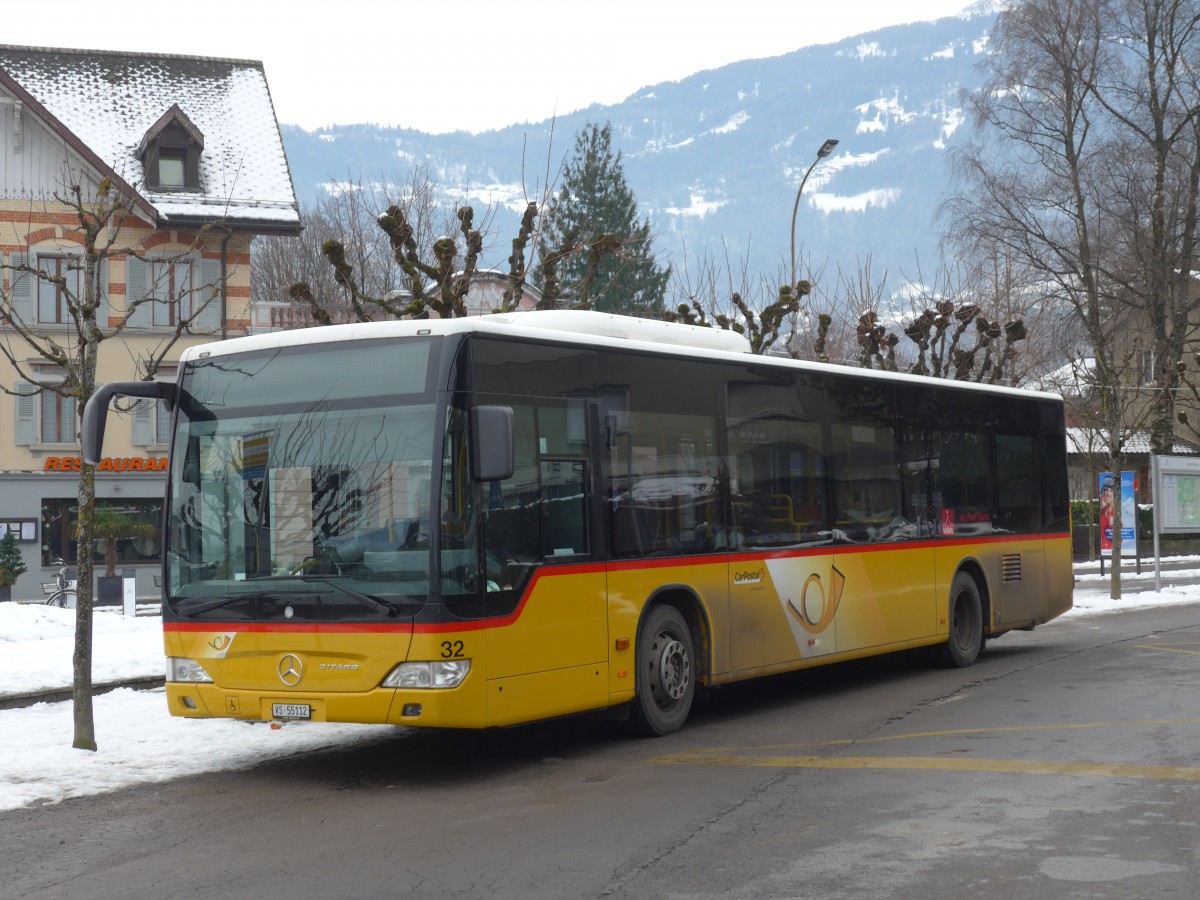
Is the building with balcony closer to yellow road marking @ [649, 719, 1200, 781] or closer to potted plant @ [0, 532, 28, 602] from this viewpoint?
potted plant @ [0, 532, 28, 602]

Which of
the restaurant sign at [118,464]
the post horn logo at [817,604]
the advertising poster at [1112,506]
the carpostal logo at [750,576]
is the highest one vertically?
the restaurant sign at [118,464]

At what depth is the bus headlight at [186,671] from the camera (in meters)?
10.2

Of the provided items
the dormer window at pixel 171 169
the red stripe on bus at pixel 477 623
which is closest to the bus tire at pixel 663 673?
the red stripe on bus at pixel 477 623

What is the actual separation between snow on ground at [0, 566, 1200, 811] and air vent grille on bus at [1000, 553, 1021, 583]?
24.5 ft

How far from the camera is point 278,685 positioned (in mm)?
9844

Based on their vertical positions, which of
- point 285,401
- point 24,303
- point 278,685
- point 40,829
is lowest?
point 40,829

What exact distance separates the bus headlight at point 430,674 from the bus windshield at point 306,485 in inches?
13.6

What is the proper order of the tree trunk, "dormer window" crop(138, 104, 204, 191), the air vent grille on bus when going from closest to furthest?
the tree trunk → the air vent grille on bus → "dormer window" crop(138, 104, 204, 191)

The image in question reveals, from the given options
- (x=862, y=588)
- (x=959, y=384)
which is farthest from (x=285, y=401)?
(x=959, y=384)

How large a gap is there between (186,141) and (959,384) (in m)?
29.5

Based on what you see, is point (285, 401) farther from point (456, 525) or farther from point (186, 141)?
point (186, 141)

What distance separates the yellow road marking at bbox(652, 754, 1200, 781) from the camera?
9.05 metres

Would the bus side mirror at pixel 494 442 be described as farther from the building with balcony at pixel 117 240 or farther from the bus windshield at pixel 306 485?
the building with balcony at pixel 117 240

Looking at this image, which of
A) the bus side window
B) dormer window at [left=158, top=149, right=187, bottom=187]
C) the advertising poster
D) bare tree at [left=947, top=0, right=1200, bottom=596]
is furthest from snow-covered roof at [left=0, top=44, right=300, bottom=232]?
the bus side window
